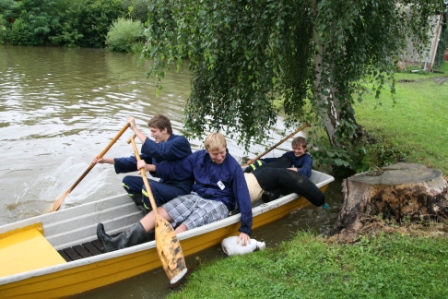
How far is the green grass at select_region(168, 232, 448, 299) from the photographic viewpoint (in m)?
3.95

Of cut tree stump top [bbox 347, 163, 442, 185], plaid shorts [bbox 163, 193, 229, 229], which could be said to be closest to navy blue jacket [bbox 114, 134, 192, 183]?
plaid shorts [bbox 163, 193, 229, 229]

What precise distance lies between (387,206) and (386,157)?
259 centimetres

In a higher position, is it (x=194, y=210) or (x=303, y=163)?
(x=303, y=163)

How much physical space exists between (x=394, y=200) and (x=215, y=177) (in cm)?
219

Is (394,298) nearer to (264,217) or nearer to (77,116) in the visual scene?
(264,217)

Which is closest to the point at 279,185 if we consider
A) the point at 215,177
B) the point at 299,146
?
the point at 299,146

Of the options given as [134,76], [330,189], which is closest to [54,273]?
[330,189]

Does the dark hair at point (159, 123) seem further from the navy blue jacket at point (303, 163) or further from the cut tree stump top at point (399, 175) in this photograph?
the cut tree stump top at point (399, 175)

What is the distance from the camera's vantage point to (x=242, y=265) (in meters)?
4.70

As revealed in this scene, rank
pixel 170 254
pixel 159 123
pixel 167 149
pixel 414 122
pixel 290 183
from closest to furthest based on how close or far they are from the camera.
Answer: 1. pixel 170 254
2. pixel 167 149
3. pixel 159 123
4. pixel 290 183
5. pixel 414 122

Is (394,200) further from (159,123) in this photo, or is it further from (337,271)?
(159,123)

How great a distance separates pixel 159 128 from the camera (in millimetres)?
5297

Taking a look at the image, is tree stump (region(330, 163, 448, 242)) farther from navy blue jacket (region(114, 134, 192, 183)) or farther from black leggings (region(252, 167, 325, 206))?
navy blue jacket (region(114, 134, 192, 183))

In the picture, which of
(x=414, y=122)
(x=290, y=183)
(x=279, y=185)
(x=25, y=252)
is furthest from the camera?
(x=414, y=122)
